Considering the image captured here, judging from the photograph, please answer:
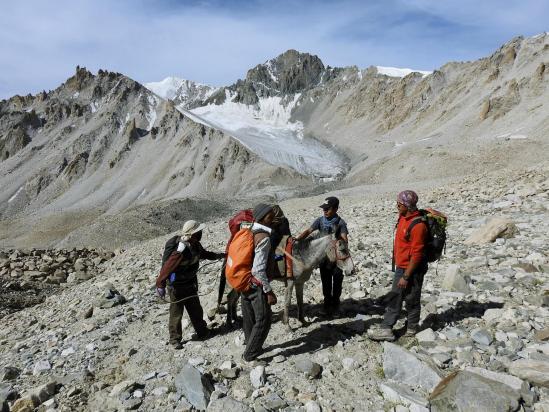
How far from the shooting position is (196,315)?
7332 millimetres

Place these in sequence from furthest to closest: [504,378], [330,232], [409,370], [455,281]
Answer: [455,281] → [330,232] → [409,370] → [504,378]

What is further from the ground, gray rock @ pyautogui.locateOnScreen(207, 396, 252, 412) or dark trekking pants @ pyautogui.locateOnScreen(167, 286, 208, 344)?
dark trekking pants @ pyautogui.locateOnScreen(167, 286, 208, 344)

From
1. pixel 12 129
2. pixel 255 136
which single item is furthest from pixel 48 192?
pixel 255 136

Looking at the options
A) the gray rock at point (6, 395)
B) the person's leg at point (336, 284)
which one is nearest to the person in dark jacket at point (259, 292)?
the person's leg at point (336, 284)

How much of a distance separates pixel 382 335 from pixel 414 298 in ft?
2.34

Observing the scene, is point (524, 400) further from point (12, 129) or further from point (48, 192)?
point (12, 129)

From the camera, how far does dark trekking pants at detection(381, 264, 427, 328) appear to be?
21.0ft

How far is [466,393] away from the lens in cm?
469

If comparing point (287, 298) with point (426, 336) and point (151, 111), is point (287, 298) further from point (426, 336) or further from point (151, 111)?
point (151, 111)

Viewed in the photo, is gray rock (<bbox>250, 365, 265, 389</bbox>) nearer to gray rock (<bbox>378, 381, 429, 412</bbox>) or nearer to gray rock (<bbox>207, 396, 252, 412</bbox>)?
gray rock (<bbox>207, 396, 252, 412</bbox>)

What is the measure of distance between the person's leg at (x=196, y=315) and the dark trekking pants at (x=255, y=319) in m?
1.37

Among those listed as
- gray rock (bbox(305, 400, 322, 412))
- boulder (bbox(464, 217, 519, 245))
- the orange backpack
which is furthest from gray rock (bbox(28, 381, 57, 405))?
boulder (bbox(464, 217, 519, 245))

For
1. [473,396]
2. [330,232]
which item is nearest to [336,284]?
[330,232]

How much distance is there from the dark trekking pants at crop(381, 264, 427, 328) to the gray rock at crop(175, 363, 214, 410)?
272 centimetres
